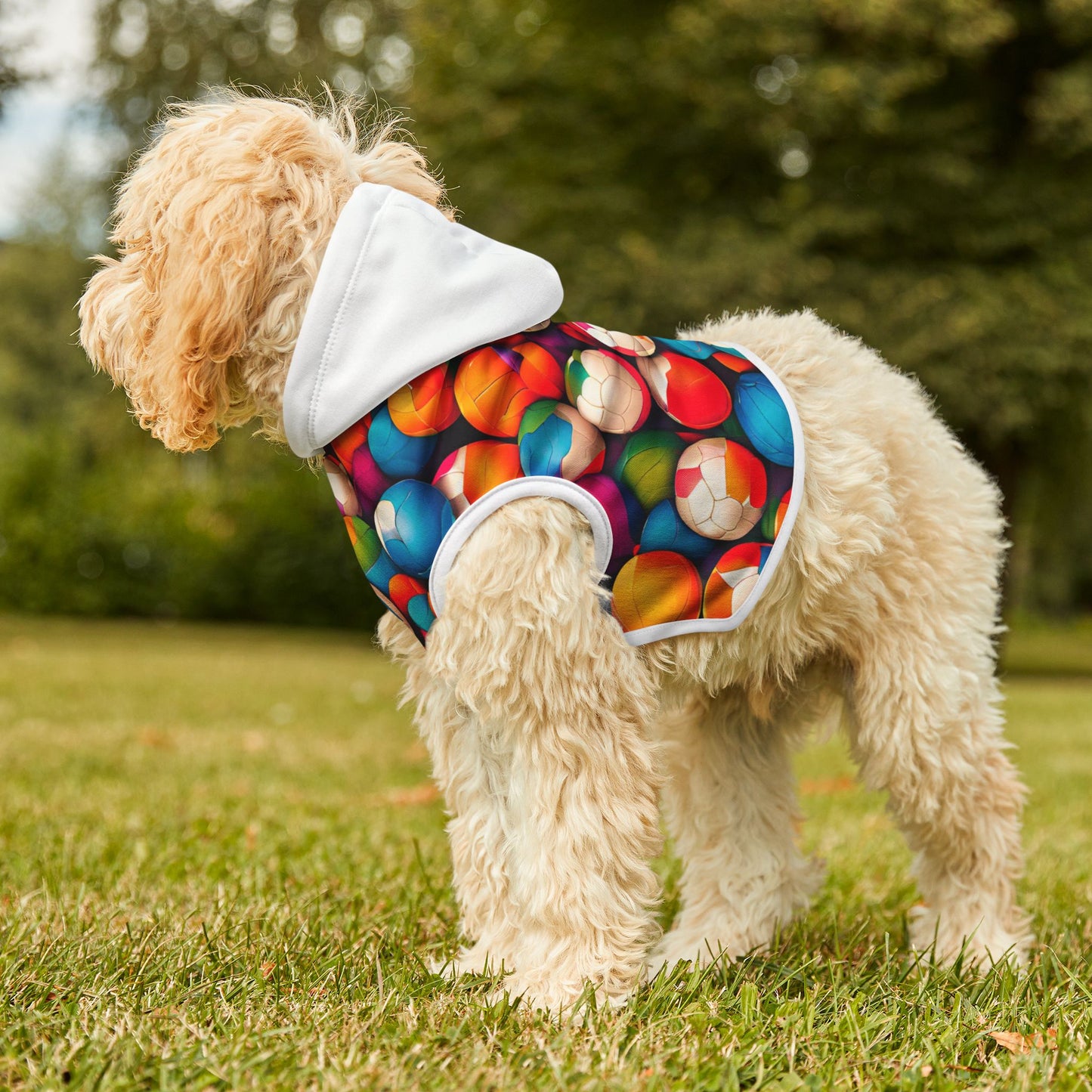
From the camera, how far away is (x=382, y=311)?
2434 mm

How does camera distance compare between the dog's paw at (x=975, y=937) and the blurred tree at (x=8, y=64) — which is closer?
the dog's paw at (x=975, y=937)

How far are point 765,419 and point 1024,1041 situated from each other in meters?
1.42

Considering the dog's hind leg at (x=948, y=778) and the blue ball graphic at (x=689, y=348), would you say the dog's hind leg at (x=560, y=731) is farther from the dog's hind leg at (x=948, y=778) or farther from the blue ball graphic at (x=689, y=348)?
the dog's hind leg at (x=948, y=778)

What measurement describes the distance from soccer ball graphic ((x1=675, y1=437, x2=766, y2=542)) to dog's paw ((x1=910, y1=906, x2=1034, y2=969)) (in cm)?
133

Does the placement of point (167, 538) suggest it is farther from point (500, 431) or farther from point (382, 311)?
point (500, 431)

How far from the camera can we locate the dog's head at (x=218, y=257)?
2438 mm

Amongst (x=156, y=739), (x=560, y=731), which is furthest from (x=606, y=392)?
(x=156, y=739)

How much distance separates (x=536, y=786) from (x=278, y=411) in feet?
3.35

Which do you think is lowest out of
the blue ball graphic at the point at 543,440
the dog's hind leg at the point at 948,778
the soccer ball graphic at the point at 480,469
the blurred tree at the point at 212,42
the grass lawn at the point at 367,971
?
the grass lawn at the point at 367,971

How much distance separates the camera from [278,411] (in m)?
2.63

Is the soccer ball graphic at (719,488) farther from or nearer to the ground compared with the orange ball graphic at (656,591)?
farther from the ground

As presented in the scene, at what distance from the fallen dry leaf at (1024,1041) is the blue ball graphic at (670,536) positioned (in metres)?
1.17

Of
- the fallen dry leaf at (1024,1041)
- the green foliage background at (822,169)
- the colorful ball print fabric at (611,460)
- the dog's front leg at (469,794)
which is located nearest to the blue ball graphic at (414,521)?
the colorful ball print fabric at (611,460)

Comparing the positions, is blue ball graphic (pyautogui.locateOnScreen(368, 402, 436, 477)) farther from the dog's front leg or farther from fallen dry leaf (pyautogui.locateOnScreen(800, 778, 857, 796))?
fallen dry leaf (pyautogui.locateOnScreen(800, 778, 857, 796))
